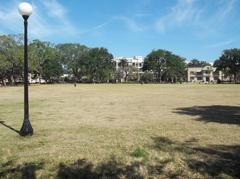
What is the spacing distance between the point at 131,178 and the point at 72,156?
1.88 metres

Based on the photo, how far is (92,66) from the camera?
128125 mm

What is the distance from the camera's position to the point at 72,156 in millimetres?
7438

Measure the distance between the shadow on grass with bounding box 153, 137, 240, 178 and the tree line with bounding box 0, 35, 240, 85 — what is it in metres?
80.5

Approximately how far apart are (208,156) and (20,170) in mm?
3921

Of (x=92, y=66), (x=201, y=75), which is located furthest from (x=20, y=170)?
(x=201, y=75)

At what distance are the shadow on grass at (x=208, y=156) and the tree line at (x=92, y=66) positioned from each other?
80.5 m

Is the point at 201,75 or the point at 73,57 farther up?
the point at 73,57

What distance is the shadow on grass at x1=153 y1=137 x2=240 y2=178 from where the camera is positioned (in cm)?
636

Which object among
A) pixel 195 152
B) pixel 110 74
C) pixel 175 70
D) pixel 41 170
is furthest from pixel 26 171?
pixel 175 70

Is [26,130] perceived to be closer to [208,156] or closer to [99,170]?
[99,170]

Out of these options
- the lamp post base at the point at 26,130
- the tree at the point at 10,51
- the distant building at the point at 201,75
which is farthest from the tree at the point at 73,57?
the lamp post base at the point at 26,130

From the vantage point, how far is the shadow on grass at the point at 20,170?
20.3 ft

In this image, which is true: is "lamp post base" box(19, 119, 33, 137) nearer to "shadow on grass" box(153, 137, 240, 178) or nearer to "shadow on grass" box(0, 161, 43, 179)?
"shadow on grass" box(0, 161, 43, 179)

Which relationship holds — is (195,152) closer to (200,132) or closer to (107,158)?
(107,158)
